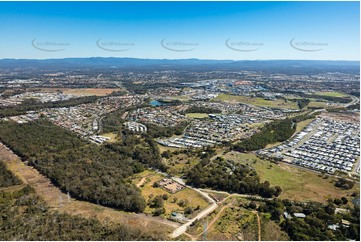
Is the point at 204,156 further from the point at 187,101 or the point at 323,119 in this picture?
the point at 187,101

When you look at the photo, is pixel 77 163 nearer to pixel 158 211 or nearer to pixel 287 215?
pixel 158 211

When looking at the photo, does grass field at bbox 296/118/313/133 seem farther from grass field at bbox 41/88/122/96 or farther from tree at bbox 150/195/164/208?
grass field at bbox 41/88/122/96

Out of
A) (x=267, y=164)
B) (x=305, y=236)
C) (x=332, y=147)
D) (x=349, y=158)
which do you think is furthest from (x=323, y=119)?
(x=305, y=236)

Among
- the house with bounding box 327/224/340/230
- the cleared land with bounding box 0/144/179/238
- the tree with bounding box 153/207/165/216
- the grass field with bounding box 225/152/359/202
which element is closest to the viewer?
the house with bounding box 327/224/340/230

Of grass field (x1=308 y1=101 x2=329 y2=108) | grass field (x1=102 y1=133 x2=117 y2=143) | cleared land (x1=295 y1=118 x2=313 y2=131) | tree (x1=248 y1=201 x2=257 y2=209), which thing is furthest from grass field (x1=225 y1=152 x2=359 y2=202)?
grass field (x1=308 y1=101 x2=329 y2=108)

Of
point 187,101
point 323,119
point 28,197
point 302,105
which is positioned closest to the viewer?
point 28,197

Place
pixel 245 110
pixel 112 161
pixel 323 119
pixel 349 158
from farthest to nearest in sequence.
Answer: pixel 245 110 → pixel 323 119 → pixel 349 158 → pixel 112 161
